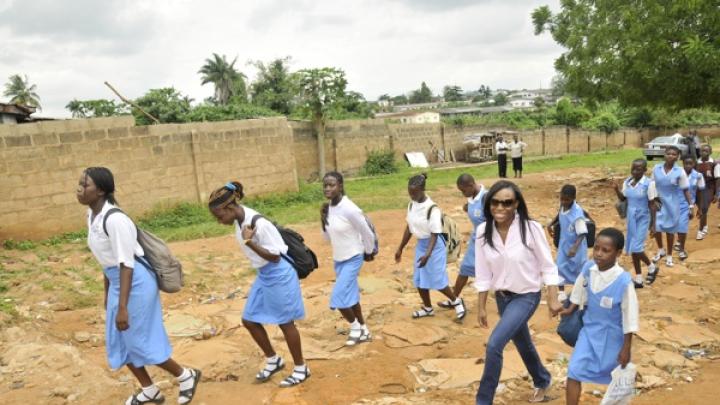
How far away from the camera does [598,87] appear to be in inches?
529

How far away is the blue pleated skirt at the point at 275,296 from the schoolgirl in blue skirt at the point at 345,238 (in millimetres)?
670

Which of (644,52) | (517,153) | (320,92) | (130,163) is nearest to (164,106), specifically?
(320,92)

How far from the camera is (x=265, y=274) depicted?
398 centimetres

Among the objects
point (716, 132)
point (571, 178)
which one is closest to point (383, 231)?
point (571, 178)

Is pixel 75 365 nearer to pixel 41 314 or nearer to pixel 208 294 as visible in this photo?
pixel 41 314

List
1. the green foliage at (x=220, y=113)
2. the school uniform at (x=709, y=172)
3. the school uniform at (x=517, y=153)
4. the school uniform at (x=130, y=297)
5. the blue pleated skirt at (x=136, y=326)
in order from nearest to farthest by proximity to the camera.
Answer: the school uniform at (x=130, y=297), the blue pleated skirt at (x=136, y=326), the school uniform at (x=709, y=172), the school uniform at (x=517, y=153), the green foliage at (x=220, y=113)

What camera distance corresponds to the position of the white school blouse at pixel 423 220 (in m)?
5.06

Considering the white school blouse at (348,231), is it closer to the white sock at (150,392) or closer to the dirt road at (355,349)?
the dirt road at (355,349)

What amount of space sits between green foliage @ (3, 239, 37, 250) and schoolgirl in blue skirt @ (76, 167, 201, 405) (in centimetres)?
675

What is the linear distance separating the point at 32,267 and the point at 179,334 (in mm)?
3720

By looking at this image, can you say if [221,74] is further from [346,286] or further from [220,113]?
[346,286]

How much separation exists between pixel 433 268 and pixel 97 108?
787 inches

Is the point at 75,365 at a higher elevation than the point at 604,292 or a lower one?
lower

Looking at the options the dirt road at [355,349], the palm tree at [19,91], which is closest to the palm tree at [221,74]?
the palm tree at [19,91]
